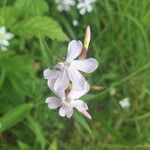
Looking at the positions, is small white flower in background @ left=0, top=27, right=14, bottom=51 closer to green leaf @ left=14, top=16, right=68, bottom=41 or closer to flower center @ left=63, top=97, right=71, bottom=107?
green leaf @ left=14, top=16, right=68, bottom=41

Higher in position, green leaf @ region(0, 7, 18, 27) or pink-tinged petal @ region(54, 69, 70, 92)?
green leaf @ region(0, 7, 18, 27)

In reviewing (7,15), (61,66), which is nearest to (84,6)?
(7,15)

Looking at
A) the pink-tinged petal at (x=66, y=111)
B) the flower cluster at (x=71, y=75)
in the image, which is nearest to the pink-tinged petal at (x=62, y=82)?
the flower cluster at (x=71, y=75)

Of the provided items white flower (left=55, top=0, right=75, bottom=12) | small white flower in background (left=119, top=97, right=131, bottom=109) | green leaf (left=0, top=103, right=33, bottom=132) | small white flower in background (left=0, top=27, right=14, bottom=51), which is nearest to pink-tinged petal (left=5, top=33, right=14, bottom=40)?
small white flower in background (left=0, top=27, right=14, bottom=51)

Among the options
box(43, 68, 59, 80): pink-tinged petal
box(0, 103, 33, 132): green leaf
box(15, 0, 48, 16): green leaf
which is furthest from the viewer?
box(15, 0, 48, 16): green leaf

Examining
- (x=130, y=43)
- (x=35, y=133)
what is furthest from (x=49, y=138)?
(x=130, y=43)

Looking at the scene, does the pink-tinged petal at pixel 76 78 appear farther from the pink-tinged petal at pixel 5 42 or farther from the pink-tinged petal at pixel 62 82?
the pink-tinged petal at pixel 5 42
